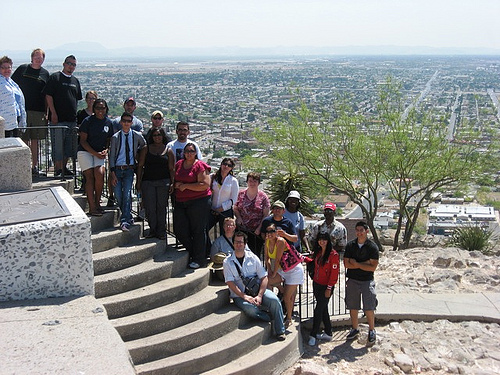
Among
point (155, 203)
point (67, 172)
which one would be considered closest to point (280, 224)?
point (155, 203)

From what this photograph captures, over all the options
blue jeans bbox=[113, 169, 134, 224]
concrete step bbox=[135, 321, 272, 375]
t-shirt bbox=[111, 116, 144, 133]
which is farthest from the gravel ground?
t-shirt bbox=[111, 116, 144, 133]

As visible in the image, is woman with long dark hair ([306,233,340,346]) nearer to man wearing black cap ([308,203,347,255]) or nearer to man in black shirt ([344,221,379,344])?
man in black shirt ([344,221,379,344])

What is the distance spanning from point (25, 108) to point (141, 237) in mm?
3249

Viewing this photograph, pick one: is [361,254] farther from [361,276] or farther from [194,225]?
[194,225]

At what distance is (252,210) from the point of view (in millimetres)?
9844

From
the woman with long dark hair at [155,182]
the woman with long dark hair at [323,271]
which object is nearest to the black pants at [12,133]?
the woman with long dark hair at [155,182]

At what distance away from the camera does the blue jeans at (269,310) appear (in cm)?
880

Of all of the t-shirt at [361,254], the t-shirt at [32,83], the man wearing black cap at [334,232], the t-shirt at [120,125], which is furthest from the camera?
the t-shirt at [32,83]

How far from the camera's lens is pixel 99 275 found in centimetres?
851

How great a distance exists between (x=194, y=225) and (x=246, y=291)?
1311mm

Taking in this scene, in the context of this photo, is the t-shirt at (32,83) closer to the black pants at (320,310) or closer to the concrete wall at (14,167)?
the concrete wall at (14,167)

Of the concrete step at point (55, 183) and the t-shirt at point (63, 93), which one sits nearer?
the concrete step at point (55, 183)

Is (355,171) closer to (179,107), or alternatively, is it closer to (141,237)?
(141,237)

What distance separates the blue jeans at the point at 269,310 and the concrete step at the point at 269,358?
196mm
